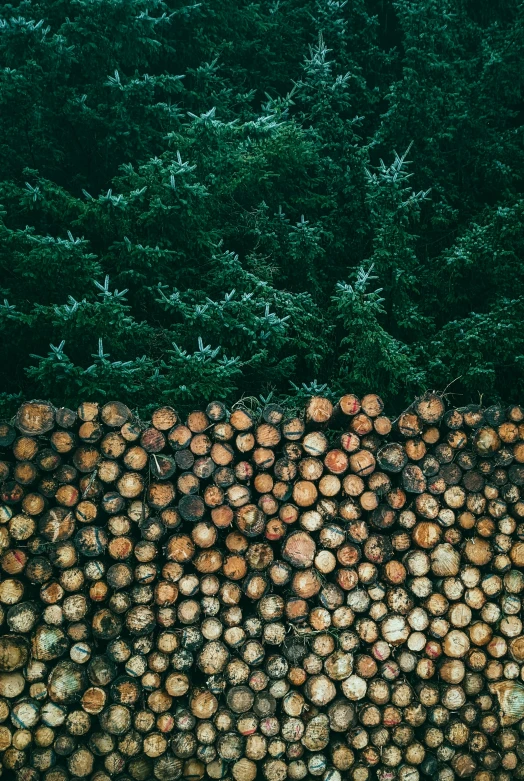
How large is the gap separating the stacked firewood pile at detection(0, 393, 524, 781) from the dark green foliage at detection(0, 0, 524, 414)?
0.89m

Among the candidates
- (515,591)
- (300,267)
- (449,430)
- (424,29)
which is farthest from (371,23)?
(515,591)

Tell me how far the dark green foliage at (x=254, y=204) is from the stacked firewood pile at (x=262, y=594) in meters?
0.89

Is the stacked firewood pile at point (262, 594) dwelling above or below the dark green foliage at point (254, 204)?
below

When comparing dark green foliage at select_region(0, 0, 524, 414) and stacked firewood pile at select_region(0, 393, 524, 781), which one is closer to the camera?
stacked firewood pile at select_region(0, 393, 524, 781)

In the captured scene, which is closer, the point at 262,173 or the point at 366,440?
the point at 366,440

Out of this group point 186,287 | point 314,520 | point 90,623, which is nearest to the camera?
point 90,623

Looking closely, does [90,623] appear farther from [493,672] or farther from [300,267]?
[300,267]

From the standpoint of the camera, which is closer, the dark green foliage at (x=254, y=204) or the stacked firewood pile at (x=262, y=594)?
the stacked firewood pile at (x=262, y=594)

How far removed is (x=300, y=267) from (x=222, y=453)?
2.83 metres

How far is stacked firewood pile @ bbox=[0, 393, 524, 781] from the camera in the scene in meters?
3.42

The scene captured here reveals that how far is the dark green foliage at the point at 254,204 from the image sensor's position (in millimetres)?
4691

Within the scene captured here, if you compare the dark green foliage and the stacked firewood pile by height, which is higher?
the dark green foliage

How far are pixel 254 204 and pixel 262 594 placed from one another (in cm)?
406

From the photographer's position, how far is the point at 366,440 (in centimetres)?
390
